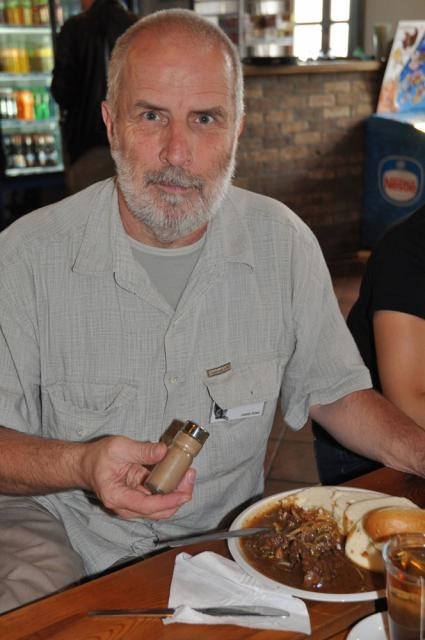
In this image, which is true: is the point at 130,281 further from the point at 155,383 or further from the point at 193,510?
the point at 193,510

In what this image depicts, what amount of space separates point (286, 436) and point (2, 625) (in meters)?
2.63

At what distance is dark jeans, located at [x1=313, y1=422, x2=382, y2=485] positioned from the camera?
2.05 metres

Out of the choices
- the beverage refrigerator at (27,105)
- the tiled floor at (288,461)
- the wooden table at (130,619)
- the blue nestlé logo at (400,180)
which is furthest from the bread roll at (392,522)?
the beverage refrigerator at (27,105)

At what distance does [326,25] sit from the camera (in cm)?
985

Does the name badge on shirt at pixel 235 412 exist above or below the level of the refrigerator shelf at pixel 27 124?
above

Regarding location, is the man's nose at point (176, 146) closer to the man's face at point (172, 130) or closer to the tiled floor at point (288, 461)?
the man's face at point (172, 130)

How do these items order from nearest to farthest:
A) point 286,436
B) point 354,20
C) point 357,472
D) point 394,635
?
point 394,635 → point 357,472 → point 286,436 → point 354,20

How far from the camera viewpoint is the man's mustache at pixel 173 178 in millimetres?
1588

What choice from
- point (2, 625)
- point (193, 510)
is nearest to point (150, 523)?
point (193, 510)

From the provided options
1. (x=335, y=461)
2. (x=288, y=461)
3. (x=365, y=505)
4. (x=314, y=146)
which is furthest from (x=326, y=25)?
(x=365, y=505)

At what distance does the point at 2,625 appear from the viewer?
3.51 ft

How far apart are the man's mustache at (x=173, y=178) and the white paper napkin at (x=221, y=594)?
0.78m

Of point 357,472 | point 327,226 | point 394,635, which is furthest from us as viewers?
point 327,226

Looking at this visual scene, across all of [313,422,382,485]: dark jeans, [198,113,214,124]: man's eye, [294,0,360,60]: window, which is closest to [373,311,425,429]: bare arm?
[313,422,382,485]: dark jeans
